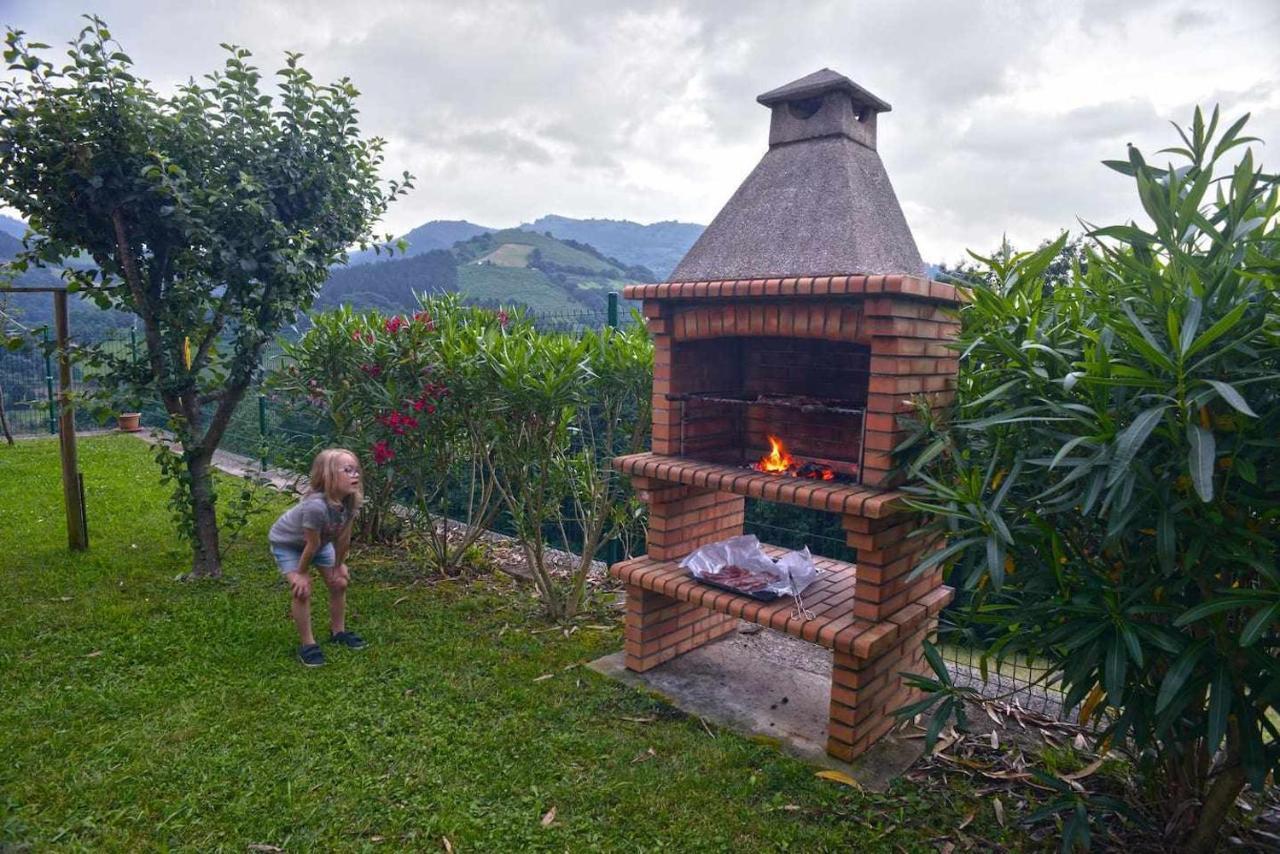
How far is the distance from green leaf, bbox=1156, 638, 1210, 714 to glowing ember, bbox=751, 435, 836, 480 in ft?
5.60

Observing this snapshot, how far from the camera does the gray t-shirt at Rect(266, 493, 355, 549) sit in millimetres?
4184

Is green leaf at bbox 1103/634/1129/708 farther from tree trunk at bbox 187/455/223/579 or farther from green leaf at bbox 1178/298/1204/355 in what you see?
tree trunk at bbox 187/455/223/579

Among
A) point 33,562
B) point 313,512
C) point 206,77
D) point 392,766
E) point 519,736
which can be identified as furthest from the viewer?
point 33,562

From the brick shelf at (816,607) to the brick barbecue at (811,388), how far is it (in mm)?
11

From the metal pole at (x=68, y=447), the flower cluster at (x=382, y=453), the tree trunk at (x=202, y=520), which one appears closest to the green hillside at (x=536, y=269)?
the metal pole at (x=68, y=447)

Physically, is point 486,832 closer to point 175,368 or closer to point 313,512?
point 313,512

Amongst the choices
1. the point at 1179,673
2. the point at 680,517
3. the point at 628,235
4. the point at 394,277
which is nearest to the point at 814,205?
the point at 680,517

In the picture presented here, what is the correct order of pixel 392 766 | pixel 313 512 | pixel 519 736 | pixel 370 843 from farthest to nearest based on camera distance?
pixel 313 512
pixel 519 736
pixel 392 766
pixel 370 843

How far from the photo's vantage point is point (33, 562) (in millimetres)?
5730

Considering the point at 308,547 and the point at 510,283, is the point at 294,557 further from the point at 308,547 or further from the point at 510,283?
the point at 510,283

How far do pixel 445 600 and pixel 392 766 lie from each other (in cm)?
214

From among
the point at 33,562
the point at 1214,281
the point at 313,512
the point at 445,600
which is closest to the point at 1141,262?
the point at 1214,281

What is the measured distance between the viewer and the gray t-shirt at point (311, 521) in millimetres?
4184

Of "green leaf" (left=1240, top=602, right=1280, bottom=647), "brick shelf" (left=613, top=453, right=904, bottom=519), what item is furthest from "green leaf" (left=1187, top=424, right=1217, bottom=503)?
"brick shelf" (left=613, top=453, right=904, bottom=519)
